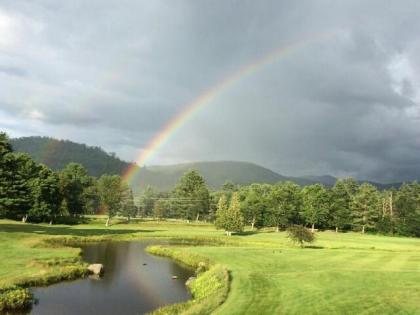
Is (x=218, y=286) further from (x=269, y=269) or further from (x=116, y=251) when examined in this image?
(x=116, y=251)

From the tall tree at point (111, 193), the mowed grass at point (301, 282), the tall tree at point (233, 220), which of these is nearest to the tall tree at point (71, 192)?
the tall tree at point (111, 193)

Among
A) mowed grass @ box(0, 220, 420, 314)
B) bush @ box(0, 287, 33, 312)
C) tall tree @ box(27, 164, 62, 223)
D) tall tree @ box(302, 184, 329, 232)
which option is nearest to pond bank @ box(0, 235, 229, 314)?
bush @ box(0, 287, 33, 312)

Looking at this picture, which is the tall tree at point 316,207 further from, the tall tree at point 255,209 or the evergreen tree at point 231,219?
the evergreen tree at point 231,219

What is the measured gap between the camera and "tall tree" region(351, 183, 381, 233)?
159 meters

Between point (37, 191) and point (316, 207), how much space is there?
312 feet

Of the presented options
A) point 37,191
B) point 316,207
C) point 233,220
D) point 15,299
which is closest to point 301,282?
point 15,299

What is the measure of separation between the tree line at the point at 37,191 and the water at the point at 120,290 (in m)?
34.2

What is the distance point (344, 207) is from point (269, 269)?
121011 mm

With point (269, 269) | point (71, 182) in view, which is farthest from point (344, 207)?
point (269, 269)

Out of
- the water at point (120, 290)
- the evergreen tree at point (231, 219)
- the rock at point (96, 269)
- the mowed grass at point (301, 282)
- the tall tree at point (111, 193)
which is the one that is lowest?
the water at point (120, 290)

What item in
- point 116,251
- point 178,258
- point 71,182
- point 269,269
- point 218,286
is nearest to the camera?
point 218,286

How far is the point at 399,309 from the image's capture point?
89.5ft

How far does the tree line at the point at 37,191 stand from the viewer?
8806cm

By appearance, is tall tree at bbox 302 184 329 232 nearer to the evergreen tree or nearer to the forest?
the forest
